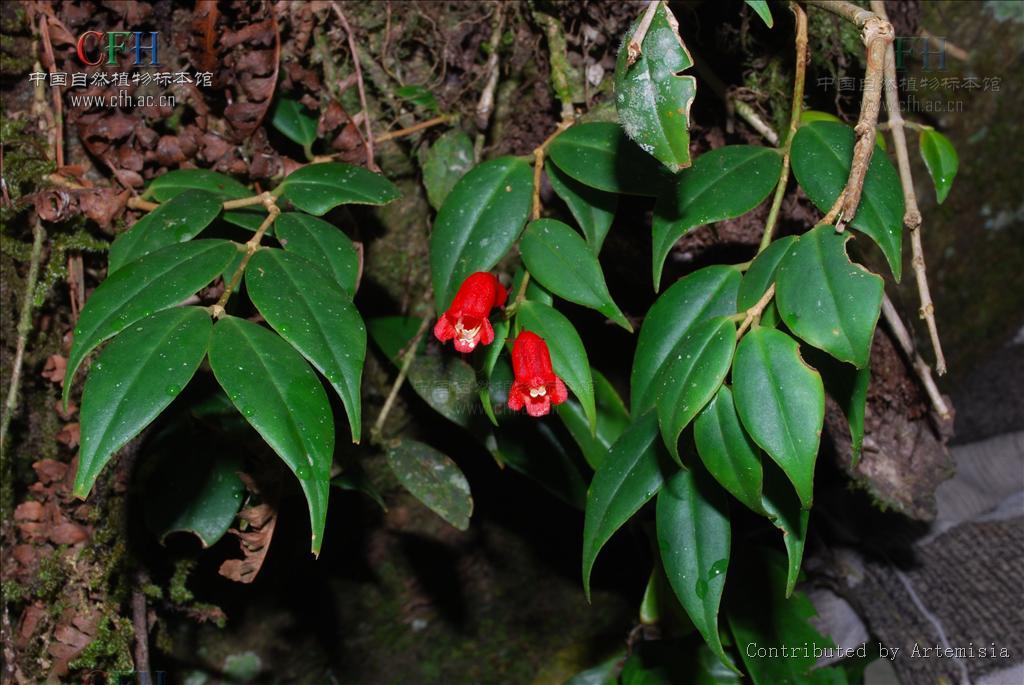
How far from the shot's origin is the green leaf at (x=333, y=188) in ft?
3.50

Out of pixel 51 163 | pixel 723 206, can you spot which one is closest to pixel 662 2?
pixel 723 206

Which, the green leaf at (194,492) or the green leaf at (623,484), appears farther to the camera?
the green leaf at (194,492)

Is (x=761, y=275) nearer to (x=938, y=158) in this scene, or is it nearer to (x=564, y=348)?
(x=564, y=348)

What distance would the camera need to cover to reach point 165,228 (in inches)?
40.3

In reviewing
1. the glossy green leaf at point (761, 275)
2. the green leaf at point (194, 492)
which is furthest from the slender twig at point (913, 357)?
the green leaf at point (194, 492)

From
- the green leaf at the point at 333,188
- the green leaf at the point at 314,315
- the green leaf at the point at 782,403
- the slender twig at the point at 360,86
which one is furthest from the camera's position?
the slender twig at the point at 360,86

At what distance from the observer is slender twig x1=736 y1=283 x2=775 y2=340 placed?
32.6 inches

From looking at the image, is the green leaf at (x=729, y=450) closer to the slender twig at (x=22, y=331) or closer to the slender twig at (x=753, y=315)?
the slender twig at (x=753, y=315)

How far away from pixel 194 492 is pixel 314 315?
0.48 m

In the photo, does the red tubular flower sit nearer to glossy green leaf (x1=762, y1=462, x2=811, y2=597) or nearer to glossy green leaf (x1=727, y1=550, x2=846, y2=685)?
glossy green leaf (x1=762, y1=462, x2=811, y2=597)

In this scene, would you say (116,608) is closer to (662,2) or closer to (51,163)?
(51,163)

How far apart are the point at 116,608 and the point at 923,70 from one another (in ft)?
5.84

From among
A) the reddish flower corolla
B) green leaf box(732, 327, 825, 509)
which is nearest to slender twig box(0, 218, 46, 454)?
the reddish flower corolla

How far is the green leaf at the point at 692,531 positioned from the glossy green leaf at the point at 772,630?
0.38m
